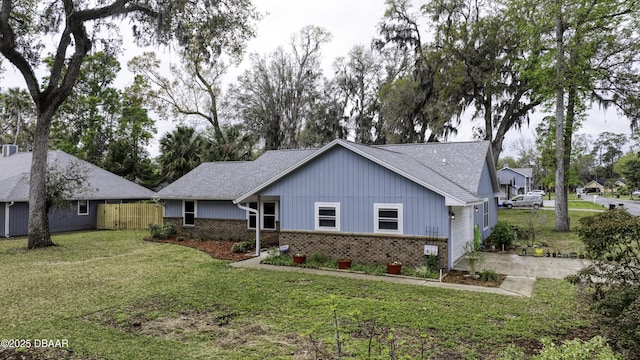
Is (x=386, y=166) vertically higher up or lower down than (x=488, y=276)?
higher up

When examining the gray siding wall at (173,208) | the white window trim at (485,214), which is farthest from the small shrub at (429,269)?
the gray siding wall at (173,208)

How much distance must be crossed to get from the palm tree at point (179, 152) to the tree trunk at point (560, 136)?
75.7 ft

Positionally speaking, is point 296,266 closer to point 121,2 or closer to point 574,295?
point 574,295

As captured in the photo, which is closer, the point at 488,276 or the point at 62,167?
the point at 488,276

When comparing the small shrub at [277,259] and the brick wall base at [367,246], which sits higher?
the brick wall base at [367,246]

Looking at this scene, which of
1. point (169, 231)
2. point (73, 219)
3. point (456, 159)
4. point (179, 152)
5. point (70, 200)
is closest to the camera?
point (456, 159)

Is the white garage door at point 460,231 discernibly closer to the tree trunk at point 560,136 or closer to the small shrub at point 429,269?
the small shrub at point 429,269

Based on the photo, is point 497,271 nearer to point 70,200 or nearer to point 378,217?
point 378,217

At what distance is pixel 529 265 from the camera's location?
41.3ft

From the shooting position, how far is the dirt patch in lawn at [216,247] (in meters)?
14.5

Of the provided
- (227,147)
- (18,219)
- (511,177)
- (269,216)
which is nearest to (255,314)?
(269,216)

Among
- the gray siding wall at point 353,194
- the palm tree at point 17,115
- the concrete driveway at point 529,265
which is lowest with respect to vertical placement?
the concrete driveway at point 529,265

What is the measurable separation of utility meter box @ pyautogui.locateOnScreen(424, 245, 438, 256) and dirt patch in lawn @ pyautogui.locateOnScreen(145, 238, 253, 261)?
6.72m

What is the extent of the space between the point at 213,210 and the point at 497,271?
13234mm
